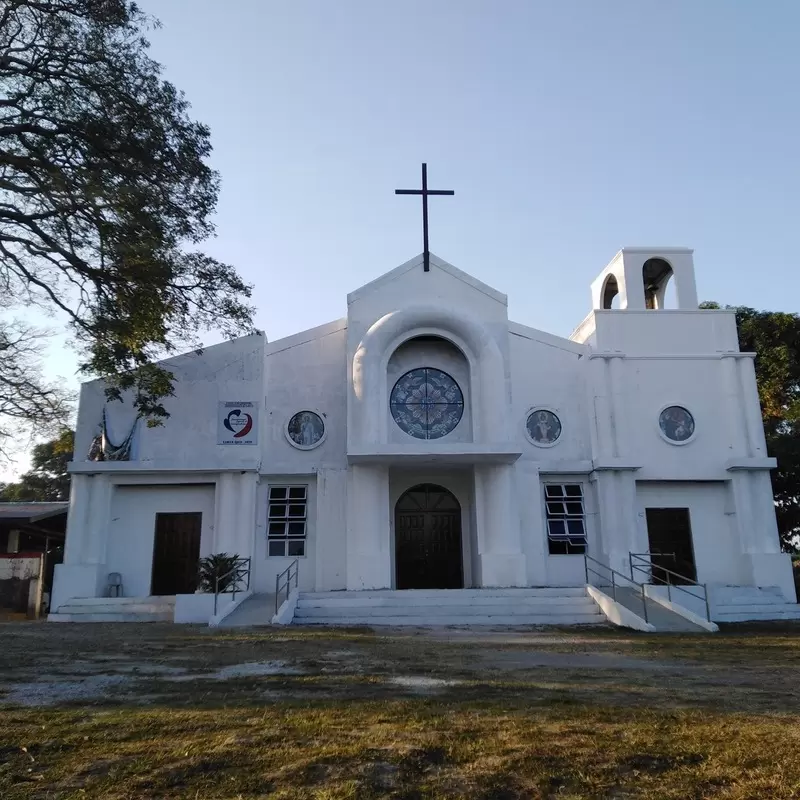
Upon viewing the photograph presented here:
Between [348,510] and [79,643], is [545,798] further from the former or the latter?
[348,510]

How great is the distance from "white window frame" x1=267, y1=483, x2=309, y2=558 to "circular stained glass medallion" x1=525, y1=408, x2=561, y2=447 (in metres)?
5.61

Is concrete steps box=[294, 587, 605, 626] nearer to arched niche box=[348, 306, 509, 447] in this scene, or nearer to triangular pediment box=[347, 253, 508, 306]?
arched niche box=[348, 306, 509, 447]

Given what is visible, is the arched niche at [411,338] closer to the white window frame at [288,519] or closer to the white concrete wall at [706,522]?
the white window frame at [288,519]

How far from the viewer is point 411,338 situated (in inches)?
733

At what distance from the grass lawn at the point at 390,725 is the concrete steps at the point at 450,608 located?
5407 mm

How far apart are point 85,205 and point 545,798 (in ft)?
36.6

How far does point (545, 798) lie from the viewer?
12.2 feet

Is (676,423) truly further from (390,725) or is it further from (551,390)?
(390,725)

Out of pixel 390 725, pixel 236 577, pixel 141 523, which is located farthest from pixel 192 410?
pixel 390 725

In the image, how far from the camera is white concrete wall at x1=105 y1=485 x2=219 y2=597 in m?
17.8

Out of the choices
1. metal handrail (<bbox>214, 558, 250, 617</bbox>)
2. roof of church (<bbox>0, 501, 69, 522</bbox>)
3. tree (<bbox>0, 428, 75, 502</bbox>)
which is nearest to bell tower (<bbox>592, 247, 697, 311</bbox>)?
metal handrail (<bbox>214, 558, 250, 617</bbox>)

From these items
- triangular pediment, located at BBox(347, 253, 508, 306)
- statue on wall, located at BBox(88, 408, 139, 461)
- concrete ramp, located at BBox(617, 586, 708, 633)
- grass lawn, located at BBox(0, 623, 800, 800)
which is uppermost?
triangular pediment, located at BBox(347, 253, 508, 306)

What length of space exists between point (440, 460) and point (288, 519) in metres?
3.89

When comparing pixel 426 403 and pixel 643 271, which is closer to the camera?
pixel 426 403
